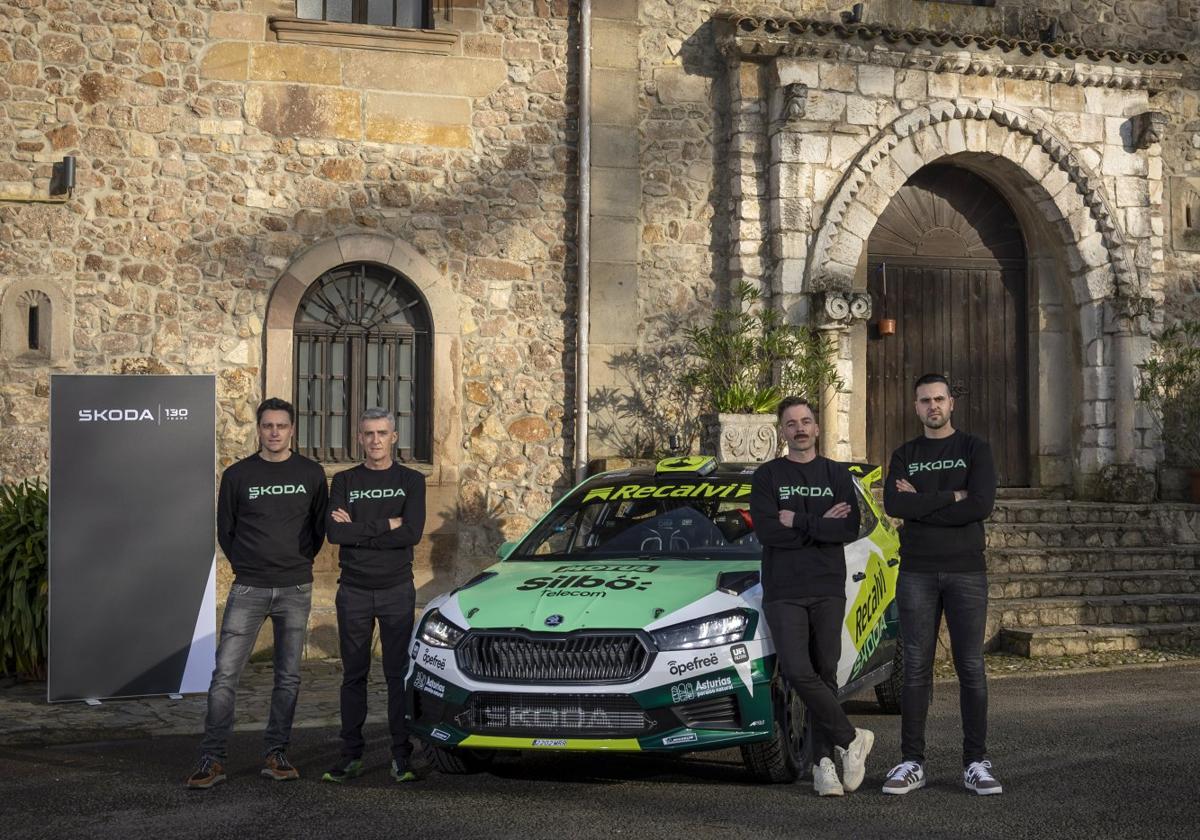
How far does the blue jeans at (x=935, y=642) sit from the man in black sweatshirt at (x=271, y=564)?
288cm

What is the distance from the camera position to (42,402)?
43.2 feet

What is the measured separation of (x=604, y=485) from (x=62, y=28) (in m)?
7.57

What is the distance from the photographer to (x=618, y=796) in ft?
22.4

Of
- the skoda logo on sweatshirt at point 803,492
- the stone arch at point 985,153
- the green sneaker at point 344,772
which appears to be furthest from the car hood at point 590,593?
the stone arch at point 985,153

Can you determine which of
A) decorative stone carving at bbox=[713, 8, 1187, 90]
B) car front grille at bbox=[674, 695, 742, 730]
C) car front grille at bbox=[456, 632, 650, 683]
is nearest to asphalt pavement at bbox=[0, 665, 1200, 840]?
car front grille at bbox=[674, 695, 742, 730]

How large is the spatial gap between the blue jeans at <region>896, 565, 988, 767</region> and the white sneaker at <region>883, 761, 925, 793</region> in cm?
6

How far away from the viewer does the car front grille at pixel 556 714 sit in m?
6.64

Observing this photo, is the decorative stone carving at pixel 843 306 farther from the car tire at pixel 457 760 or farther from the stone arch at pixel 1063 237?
the car tire at pixel 457 760

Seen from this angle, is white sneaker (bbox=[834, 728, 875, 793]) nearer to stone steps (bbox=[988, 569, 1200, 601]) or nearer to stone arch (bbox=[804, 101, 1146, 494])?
stone steps (bbox=[988, 569, 1200, 601])

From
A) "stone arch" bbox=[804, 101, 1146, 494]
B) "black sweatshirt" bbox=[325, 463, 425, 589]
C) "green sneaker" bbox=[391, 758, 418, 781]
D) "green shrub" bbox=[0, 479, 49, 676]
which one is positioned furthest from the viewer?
"stone arch" bbox=[804, 101, 1146, 494]

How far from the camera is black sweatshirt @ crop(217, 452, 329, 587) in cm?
750

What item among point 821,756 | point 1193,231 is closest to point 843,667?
point 821,756

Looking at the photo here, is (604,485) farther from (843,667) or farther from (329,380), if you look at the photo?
(329,380)

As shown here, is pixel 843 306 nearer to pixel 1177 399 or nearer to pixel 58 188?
pixel 1177 399
